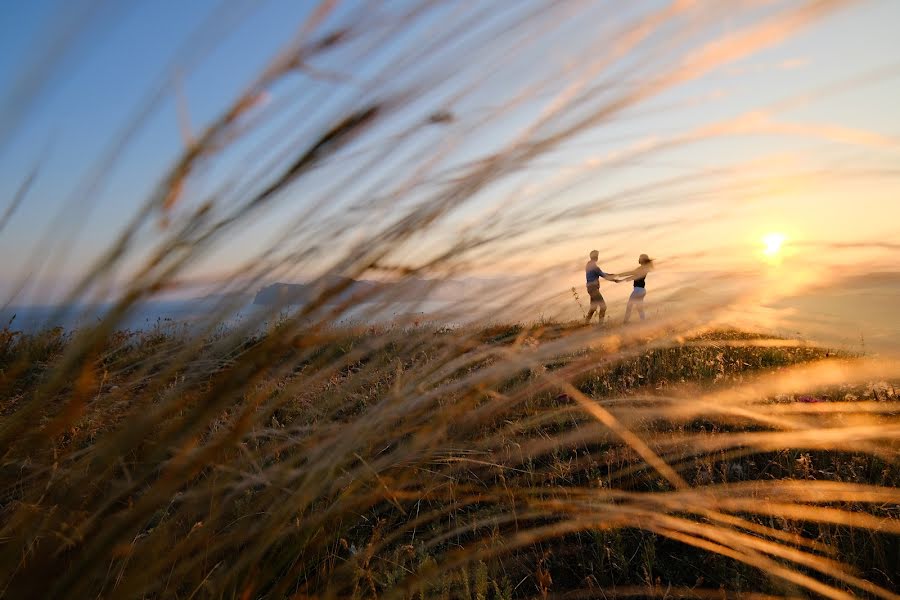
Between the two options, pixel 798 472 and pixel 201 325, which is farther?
pixel 798 472

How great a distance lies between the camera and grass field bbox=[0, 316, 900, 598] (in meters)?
0.77

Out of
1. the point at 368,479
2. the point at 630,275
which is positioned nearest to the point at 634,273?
the point at 630,275

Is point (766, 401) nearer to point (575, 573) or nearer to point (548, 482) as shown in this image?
point (548, 482)

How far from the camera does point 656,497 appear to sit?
109cm

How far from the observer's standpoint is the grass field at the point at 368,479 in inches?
30.2

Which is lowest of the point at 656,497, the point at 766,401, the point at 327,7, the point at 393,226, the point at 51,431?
the point at 766,401

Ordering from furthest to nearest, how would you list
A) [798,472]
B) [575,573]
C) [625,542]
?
[798,472]
[625,542]
[575,573]

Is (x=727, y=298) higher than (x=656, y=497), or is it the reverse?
(x=727, y=298)

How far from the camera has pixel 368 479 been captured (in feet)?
4.82

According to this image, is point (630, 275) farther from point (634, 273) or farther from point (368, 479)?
point (368, 479)

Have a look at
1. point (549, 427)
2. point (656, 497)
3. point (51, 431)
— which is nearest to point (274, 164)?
point (51, 431)

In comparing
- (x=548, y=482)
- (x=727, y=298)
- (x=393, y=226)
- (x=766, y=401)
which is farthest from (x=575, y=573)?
(x=766, y=401)

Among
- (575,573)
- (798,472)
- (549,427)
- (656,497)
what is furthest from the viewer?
(549,427)

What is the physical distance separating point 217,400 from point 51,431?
0.26 m
